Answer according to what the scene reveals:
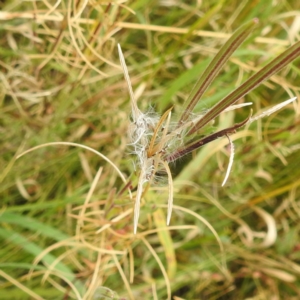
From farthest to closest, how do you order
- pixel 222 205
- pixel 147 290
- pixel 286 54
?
1. pixel 222 205
2. pixel 147 290
3. pixel 286 54

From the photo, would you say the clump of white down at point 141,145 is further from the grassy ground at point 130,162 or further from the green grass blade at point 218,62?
the grassy ground at point 130,162

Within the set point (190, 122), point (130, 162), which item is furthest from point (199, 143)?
point (130, 162)

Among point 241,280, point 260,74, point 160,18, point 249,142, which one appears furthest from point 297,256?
point 260,74

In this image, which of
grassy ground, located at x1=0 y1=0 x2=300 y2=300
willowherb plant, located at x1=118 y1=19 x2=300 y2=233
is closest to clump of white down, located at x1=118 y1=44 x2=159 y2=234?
willowherb plant, located at x1=118 y1=19 x2=300 y2=233

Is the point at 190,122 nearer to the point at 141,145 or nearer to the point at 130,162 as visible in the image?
the point at 141,145

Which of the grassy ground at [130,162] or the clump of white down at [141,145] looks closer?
the clump of white down at [141,145]

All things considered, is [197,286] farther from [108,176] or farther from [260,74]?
[260,74]

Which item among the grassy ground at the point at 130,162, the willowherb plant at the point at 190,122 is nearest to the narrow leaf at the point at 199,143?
the willowherb plant at the point at 190,122
